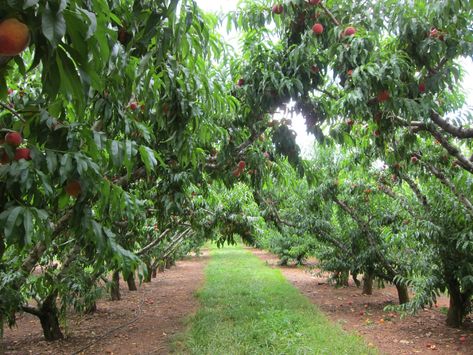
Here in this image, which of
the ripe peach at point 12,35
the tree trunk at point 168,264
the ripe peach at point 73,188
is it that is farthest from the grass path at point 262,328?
the tree trunk at point 168,264

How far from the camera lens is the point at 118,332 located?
30.9 feet

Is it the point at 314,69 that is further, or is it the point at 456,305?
the point at 456,305

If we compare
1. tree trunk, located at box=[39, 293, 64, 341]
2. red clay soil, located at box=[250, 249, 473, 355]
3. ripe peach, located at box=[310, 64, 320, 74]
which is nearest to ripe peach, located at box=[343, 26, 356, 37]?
ripe peach, located at box=[310, 64, 320, 74]

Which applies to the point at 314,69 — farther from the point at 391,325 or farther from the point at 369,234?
the point at 369,234

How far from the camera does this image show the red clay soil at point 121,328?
8.00 m

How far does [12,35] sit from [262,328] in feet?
27.3

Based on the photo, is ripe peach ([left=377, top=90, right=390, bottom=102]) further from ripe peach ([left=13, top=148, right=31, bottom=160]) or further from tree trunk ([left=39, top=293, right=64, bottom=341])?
tree trunk ([left=39, top=293, right=64, bottom=341])

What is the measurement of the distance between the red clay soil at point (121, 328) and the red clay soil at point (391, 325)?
372 cm

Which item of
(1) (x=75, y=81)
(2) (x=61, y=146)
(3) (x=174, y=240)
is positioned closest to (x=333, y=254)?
(3) (x=174, y=240)

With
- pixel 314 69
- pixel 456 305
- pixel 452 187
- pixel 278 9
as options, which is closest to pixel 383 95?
pixel 314 69

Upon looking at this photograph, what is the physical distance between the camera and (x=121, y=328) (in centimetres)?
981

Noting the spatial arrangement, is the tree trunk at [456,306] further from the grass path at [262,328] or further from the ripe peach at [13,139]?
the ripe peach at [13,139]

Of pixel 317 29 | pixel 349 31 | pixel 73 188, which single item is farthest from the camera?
pixel 317 29

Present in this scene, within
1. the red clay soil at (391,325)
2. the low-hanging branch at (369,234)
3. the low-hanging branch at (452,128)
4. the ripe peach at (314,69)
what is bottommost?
the red clay soil at (391,325)
